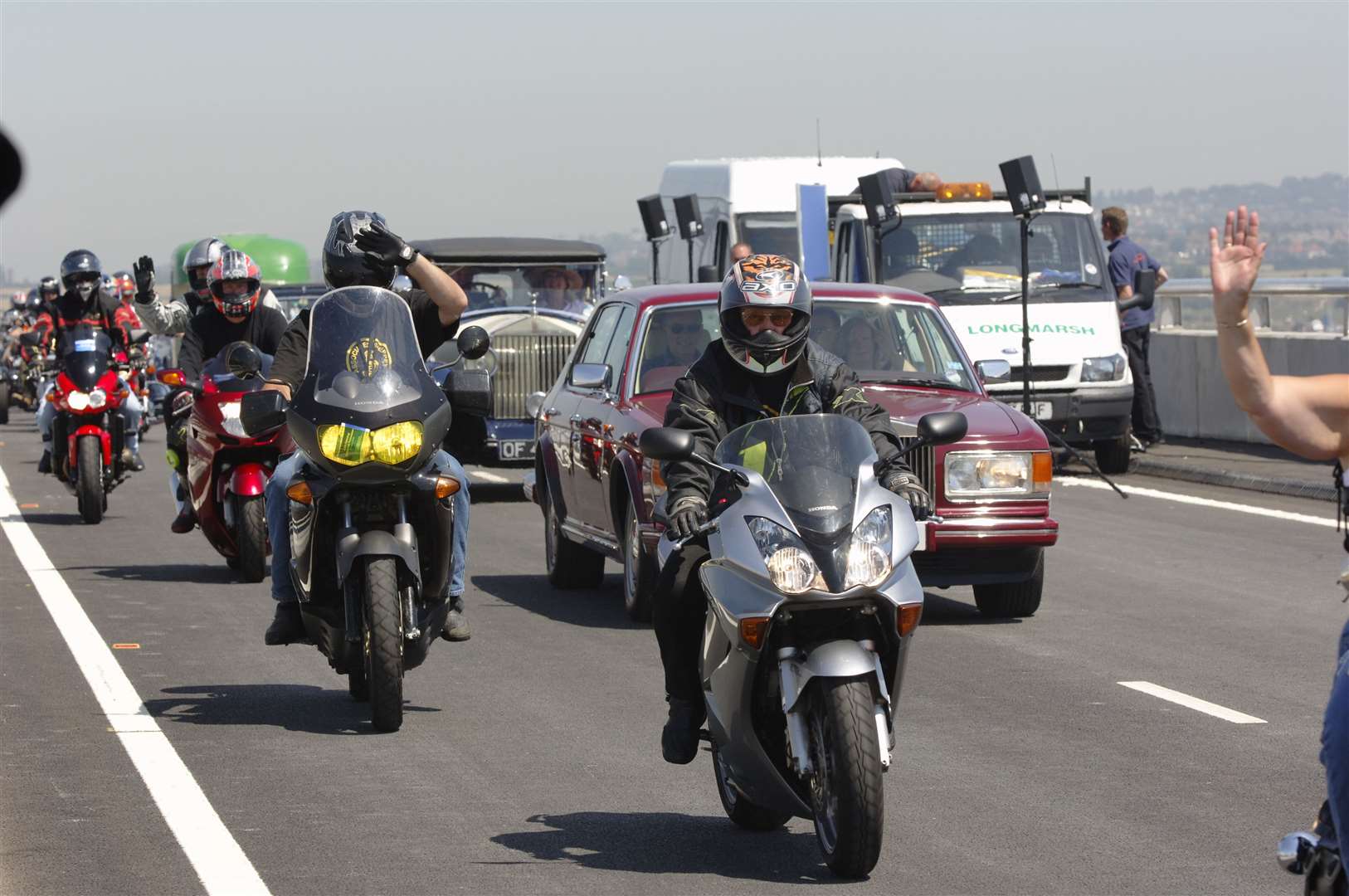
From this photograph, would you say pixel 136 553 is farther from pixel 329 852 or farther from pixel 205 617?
pixel 329 852

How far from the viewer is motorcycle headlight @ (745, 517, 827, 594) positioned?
643 cm

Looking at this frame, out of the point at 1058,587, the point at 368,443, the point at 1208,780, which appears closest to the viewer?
the point at 1208,780

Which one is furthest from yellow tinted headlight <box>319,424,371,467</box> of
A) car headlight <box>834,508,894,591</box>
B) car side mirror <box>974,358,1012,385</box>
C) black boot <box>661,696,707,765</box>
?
car side mirror <box>974,358,1012,385</box>

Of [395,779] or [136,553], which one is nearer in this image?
[395,779]

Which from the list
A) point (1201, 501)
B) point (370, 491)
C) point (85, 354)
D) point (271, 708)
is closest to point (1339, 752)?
point (370, 491)

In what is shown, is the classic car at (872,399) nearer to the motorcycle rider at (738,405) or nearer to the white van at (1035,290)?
the motorcycle rider at (738,405)

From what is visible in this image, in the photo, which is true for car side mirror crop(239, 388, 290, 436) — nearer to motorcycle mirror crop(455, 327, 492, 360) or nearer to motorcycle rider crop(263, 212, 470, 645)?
motorcycle rider crop(263, 212, 470, 645)

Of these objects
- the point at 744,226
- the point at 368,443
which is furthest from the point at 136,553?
the point at 744,226

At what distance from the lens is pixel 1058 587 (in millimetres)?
13711

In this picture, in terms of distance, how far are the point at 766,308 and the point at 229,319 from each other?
7.68 metres

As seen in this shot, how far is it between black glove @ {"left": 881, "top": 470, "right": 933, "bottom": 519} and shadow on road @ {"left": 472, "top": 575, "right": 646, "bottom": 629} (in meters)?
5.33

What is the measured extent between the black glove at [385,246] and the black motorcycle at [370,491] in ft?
0.54

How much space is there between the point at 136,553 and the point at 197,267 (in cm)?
225

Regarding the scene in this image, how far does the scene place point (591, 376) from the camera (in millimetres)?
12656
